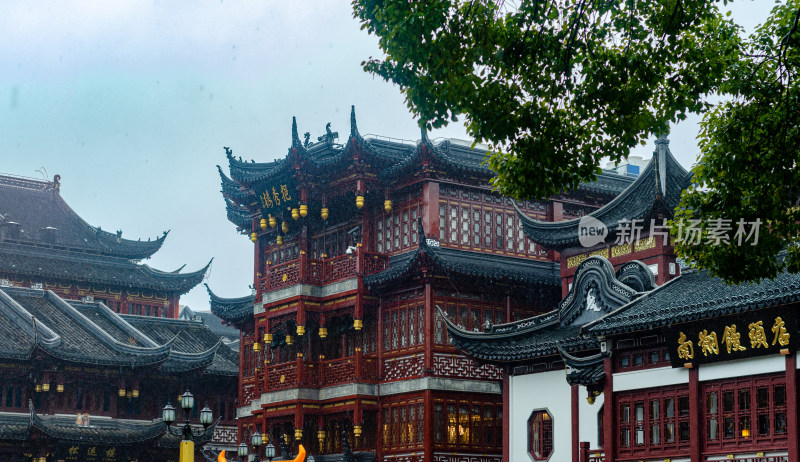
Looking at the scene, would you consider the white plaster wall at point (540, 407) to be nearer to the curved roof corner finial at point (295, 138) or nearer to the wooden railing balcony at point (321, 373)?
the wooden railing balcony at point (321, 373)

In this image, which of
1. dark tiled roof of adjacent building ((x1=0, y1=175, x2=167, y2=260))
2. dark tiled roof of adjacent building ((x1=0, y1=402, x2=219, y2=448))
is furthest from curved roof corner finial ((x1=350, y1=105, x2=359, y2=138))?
dark tiled roof of adjacent building ((x1=0, y1=175, x2=167, y2=260))

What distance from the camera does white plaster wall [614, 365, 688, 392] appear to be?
23.4 meters

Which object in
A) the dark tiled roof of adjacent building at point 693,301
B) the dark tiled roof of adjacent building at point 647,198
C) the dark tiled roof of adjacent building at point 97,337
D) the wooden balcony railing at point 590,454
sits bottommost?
the wooden balcony railing at point 590,454

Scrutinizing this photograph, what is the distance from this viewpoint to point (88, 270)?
177 feet

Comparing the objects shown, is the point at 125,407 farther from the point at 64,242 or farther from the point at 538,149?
the point at 538,149

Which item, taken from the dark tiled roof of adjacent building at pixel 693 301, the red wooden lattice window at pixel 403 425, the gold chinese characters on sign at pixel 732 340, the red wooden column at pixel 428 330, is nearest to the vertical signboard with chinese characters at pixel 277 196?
the red wooden column at pixel 428 330

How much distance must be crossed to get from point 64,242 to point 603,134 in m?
44.6

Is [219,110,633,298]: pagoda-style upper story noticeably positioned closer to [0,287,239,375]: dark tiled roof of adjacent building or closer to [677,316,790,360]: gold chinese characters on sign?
[0,287,239,375]: dark tiled roof of adjacent building

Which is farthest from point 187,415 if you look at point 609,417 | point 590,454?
point 609,417

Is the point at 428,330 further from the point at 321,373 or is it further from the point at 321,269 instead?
the point at 321,269

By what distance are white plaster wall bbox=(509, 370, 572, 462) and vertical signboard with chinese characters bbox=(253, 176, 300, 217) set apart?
11.2 metres

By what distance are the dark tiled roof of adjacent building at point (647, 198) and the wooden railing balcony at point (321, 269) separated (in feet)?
18.6

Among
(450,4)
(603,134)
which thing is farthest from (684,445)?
(450,4)

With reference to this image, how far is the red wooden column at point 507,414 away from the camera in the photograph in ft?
92.7
